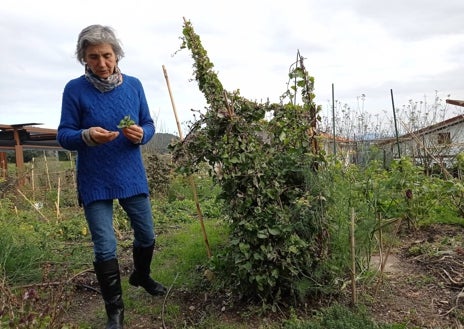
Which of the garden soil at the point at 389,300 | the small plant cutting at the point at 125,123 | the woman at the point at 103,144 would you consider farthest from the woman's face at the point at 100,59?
the garden soil at the point at 389,300

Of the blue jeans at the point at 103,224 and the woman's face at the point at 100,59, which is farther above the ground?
the woman's face at the point at 100,59

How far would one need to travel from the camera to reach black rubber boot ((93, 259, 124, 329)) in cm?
265

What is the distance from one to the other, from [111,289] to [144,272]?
0.49 metres

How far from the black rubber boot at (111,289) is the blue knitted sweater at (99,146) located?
439 millimetres

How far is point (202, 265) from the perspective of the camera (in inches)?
147

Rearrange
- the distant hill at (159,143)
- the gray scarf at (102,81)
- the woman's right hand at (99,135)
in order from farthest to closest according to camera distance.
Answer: the distant hill at (159,143) → the gray scarf at (102,81) → the woman's right hand at (99,135)

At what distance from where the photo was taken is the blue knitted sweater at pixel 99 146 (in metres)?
2.65

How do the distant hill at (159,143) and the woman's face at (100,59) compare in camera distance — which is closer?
the woman's face at (100,59)

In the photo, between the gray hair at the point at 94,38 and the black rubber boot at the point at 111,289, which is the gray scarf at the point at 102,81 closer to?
the gray hair at the point at 94,38

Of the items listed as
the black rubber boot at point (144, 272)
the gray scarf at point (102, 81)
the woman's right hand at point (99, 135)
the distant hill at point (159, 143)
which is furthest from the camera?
the distant hill at point (159, 143)

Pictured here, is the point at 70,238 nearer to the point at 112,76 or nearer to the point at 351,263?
the point at 112,76

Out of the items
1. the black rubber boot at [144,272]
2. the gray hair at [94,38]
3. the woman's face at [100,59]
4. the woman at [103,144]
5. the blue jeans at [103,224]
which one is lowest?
the black rubber boot at [144,272]

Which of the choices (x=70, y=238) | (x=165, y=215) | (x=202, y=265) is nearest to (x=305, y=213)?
(x=202, y=265)

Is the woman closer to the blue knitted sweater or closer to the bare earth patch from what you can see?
the blue knitted sweater
